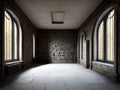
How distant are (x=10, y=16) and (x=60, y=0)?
2203 millimetres

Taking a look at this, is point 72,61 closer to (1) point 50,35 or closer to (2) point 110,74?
(1) point 50,35

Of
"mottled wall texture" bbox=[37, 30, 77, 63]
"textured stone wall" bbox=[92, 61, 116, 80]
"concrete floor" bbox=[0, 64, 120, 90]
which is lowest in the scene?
"concrete floor" bbox=[0, 64, 120, 90]

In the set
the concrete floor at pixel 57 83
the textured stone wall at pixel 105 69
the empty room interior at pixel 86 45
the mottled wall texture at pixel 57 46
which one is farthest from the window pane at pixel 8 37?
the mottled wall texture at pixel 57 46

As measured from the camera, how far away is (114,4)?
4340 mm

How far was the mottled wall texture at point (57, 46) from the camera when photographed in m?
11.4

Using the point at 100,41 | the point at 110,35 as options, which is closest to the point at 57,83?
the point at 110,35

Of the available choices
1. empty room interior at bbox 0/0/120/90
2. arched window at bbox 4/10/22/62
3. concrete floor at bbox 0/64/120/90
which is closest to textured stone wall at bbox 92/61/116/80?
empty room interior at bbox 0/0/120/90

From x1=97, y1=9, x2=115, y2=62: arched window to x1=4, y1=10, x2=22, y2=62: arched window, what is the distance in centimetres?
372

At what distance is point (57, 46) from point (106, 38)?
6044mm

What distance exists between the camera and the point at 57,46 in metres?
11.5

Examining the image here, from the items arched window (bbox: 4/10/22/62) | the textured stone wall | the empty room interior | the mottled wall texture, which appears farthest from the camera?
the mottled wall texture

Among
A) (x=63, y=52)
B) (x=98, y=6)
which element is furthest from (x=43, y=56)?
(x=98, y=6)

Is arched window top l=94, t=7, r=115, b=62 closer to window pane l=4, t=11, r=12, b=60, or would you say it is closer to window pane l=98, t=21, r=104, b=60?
window pane l=98, t=21, r=104, b=60

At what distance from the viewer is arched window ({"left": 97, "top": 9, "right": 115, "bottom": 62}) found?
529 centimetres
